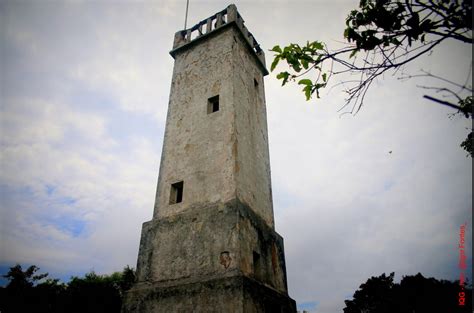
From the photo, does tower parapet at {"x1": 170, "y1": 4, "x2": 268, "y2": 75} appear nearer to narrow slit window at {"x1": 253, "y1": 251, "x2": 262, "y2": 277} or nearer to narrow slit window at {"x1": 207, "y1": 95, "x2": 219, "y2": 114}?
narrow slit window at {"x1": 207, "y1": 95, "x2": 219, "y2": 114}

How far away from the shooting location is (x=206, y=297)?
18.8ft

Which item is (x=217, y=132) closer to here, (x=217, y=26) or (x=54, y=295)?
(x=217, y=26)

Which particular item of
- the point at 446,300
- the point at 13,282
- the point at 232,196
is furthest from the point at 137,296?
the point at 446,300

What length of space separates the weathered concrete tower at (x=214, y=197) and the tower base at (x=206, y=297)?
2cm

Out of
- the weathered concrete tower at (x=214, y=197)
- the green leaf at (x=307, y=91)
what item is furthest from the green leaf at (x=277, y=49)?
the weathered concrete tower at (x=214, y=197)

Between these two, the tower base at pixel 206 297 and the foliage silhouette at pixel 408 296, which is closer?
the tower base at pixel 206 297

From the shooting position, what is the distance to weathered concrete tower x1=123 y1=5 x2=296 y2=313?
6.04 meters

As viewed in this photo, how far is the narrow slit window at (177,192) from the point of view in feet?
26.0

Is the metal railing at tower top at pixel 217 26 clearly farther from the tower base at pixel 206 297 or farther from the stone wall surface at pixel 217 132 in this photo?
the tower base at pixel 206 297

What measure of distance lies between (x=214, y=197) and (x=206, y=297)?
2238 mm

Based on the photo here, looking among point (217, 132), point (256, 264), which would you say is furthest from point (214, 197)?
point (217, 132)

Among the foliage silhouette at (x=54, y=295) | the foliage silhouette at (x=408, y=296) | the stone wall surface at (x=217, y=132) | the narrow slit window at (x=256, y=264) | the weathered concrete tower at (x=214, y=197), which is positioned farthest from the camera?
the foliage silhouette at (x=408, y=296)

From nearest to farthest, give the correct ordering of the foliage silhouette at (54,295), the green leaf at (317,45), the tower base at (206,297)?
1. the green leaf at (317,45)
2. the tower base at (206,297)
3. the foliage silhouette at (54,295)

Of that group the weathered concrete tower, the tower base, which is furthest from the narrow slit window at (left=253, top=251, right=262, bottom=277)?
the tower base
